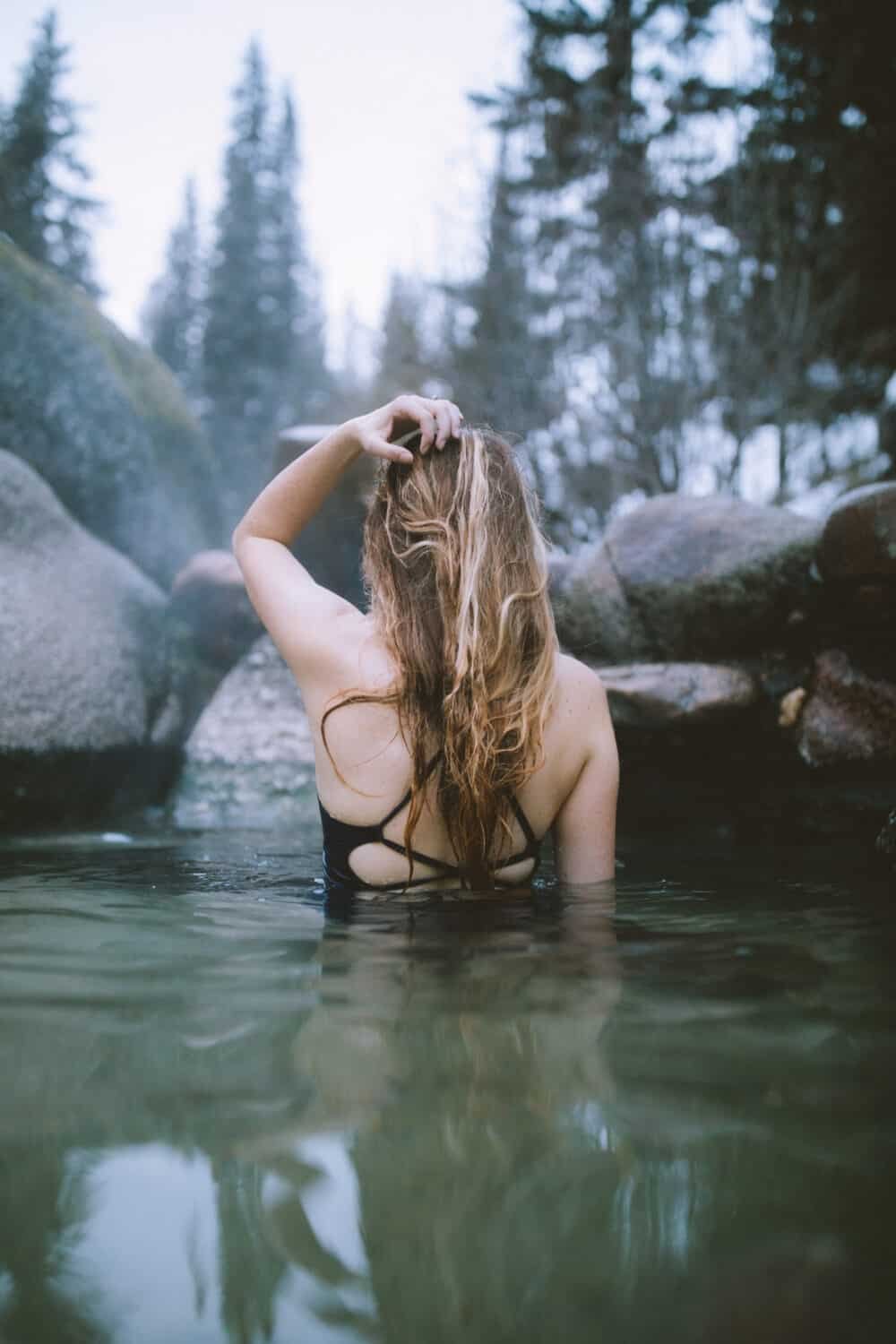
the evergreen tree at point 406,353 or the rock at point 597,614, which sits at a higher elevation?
the evergreen tree at point 406,353

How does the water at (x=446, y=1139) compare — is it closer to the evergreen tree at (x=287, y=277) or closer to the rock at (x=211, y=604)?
the rock at (x=211, y=604)

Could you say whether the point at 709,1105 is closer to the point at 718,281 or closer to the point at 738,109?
the point at 718,281

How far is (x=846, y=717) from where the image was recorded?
4973 millimetres

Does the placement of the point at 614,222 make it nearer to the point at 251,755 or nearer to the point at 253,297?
the point at 251,755

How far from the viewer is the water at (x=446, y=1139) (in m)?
0.88

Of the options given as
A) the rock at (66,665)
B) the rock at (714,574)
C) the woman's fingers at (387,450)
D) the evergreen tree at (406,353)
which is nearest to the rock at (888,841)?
the rock at (714,574)

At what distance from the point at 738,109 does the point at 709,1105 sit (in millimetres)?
11699

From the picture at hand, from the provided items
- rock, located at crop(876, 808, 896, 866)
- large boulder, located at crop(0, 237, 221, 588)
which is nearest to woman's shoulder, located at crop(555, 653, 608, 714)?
rock, located at crop(876, 808, 896, 866)

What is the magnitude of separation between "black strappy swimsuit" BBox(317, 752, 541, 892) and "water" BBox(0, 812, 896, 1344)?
0.42 meters

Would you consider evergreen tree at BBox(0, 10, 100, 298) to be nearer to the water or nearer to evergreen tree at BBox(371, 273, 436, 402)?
evergreen tree at BBox(371, 273, 436, 402)

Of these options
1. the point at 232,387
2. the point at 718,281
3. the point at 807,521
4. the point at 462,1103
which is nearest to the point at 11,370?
the point at 807,521

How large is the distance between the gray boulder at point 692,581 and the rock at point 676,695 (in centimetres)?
49

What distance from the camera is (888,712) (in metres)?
4.85

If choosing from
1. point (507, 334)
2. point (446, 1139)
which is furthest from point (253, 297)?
point (446, 1139)
